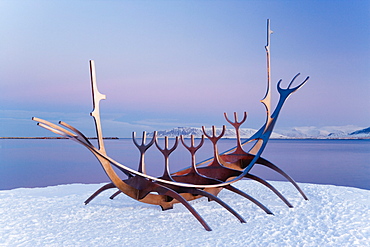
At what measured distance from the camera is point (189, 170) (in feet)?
17.8

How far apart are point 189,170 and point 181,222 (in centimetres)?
102

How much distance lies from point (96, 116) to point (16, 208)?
225 centimetres

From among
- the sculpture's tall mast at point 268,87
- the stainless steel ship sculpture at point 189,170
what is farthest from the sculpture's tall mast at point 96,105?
the sculpture's tall mast at point 268,87

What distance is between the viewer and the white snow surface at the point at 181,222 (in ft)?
13.0

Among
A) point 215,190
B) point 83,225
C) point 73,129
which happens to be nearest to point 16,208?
point 83,225

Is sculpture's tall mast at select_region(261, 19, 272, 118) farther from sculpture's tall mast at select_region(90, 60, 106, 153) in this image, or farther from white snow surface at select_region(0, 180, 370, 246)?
sculpture's tall mast at select_region(90, 60, 106, 153)

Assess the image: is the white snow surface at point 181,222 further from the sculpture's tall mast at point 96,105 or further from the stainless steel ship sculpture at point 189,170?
the sculpture's tall mast at point 96,105

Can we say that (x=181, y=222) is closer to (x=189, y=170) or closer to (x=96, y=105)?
(x=189, y=170)

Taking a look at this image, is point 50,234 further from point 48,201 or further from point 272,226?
point 272,226

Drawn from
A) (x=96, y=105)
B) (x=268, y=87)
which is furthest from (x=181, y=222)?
(x=268, y=87)

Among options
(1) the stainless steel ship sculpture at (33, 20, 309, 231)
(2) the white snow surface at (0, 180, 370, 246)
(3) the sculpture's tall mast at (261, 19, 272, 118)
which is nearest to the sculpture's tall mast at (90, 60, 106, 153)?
(1) the stainless steel ship sculpture at (33, 20, 309, 231)

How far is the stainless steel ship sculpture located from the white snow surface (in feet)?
0.66

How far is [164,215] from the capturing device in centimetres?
487

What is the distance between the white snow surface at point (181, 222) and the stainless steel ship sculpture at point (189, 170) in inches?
8.0
